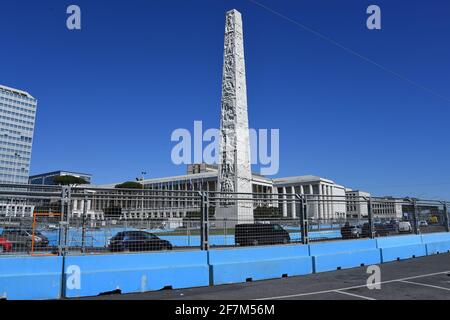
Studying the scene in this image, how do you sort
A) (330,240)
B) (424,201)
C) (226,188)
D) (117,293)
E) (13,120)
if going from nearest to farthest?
1. (117,293)
2. (330,240)
3. (424,201)
4. (226,188)
5. (13,120)

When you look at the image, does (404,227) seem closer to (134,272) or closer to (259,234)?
(259,234)

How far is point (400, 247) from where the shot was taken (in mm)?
15555

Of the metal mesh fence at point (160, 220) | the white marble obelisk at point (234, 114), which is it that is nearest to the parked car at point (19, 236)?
the metal mesh fence at point (160, 220)

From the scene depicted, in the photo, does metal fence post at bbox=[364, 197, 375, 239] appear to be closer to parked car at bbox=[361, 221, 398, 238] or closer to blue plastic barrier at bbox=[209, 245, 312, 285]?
parked car at bbox=[361, 221, 398, 238]

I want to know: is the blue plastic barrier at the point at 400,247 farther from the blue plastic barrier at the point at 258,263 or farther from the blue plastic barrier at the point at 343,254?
the blue plastic barrier at the point at 258,263

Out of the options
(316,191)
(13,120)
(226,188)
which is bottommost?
(226,188)

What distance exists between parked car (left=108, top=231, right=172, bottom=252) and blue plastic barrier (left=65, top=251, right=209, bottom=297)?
1.12ft

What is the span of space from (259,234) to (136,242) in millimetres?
3594

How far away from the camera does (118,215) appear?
908 centimetres

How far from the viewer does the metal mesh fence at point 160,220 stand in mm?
8461

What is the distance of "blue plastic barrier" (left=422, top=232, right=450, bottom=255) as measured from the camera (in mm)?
17245

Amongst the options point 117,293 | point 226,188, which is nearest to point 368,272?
point 117,293
